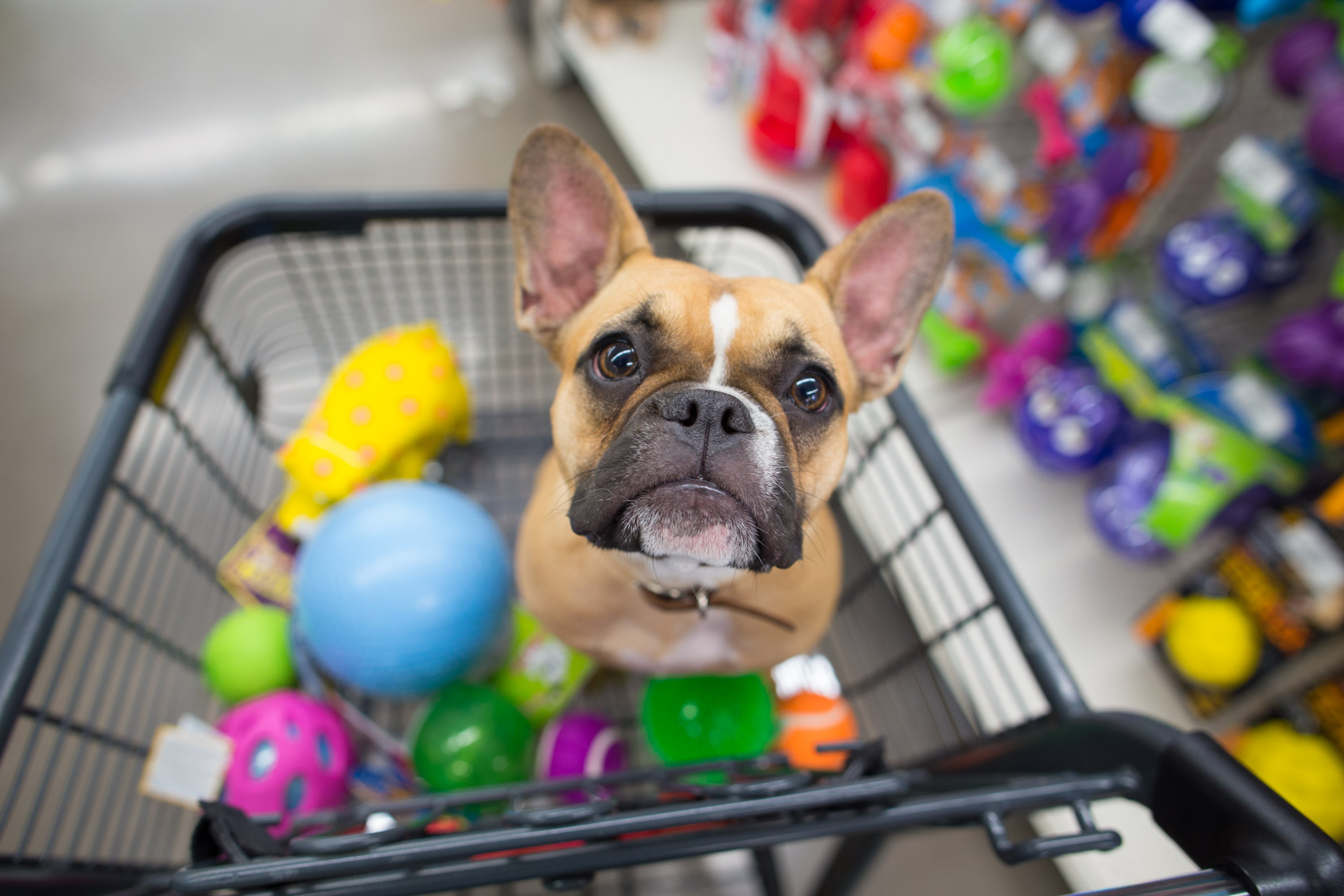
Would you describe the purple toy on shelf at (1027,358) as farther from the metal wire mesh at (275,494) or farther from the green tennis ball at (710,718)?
the green tennis ball at (710,718)

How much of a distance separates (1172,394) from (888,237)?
823 mm

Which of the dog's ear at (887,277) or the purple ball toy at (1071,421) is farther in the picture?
the purple ball toy at (1071,421)

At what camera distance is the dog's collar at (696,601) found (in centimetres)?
83

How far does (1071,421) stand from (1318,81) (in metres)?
0.65

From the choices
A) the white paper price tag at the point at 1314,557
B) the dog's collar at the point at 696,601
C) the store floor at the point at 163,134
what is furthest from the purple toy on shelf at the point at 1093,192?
the store floor at the point at 163,134

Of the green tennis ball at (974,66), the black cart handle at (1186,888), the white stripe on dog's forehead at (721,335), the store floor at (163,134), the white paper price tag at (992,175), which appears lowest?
the black cart handle at (1186,888)

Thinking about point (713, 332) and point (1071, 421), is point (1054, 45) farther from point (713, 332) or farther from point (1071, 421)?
point (713, 332)

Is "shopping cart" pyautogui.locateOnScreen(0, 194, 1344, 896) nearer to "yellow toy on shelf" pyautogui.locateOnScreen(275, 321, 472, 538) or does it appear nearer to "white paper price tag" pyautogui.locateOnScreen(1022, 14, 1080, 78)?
"yellow toy on shelf" pyautogui.locateOnScreen(275, 321, 472, 538)

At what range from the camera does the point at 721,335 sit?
765 mm

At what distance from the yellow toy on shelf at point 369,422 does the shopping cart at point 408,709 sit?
0.39 ft

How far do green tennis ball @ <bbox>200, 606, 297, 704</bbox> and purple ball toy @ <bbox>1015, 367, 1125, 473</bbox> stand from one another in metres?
1.48

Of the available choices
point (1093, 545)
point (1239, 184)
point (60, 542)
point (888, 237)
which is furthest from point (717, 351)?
point (1093, 545)

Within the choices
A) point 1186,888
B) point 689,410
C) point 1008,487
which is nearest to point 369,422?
point 689,410

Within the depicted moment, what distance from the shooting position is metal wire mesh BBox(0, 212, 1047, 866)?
1073 mm
